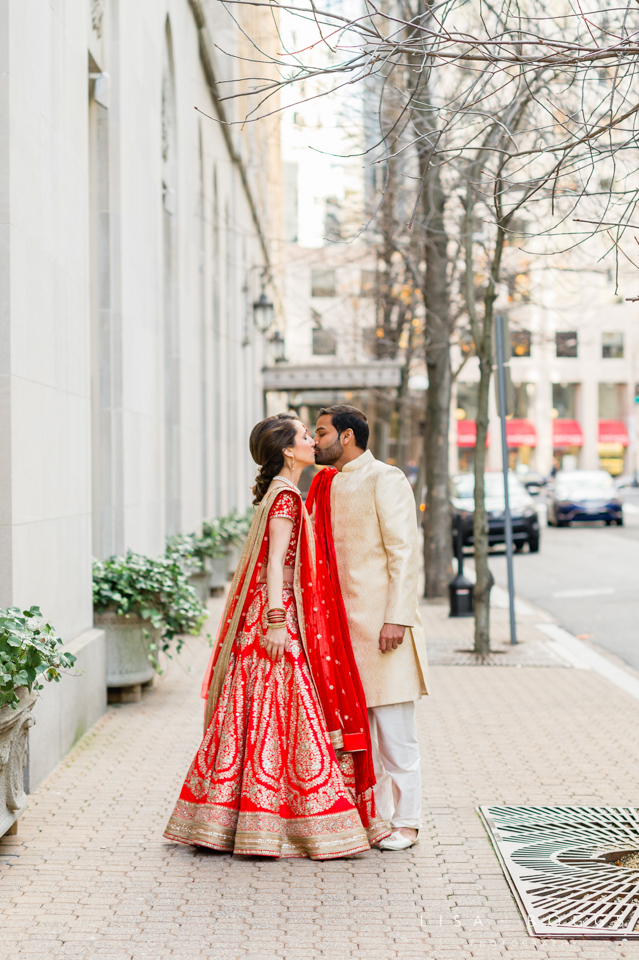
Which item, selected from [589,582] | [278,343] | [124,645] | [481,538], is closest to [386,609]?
[124,645]

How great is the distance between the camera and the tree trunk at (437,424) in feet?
49.0

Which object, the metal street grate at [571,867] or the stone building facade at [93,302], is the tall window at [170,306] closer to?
the stone building facade at [93,302]

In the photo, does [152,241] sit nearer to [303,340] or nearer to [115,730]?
[115,730]

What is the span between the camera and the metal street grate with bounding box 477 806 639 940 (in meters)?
4.02

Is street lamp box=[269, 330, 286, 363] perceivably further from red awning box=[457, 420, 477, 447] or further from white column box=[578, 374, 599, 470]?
white column box=[578, 374, 599, 470]

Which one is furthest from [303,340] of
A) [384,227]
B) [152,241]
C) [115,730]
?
[115,730]

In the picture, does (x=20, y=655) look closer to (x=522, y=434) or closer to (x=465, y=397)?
(x=465, y=397)

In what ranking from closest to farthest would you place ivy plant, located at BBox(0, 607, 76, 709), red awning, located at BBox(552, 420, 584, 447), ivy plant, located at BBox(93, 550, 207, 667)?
ivy plant, located at BBox(0, 607, 76, 709), ivy plant, located at BBox(93, 550, 207, 667), red awning, located at BBox(552, 420, 584, 447)

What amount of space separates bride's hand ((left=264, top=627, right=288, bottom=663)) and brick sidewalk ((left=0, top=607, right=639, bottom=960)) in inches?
34.7

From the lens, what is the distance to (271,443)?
490 cm

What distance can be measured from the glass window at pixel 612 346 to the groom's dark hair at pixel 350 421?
214 feet

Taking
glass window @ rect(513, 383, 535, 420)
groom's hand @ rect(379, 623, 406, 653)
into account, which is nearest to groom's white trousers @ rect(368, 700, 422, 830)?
groom's hand @ rect(379, 623, 406, 653)

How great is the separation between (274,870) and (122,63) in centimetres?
725

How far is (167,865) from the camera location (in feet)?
15.3
